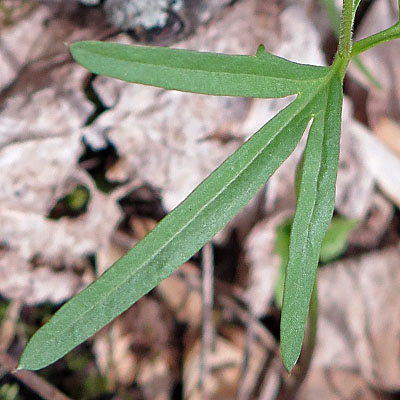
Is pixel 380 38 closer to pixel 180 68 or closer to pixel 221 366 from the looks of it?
pixel 180 68

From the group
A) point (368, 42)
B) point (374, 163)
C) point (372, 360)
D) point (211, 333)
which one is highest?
point (368, 42)

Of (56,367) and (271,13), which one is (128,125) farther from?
(56,367)

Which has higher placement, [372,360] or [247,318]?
[247,318]

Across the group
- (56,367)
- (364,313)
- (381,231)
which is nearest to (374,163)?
(381,231)

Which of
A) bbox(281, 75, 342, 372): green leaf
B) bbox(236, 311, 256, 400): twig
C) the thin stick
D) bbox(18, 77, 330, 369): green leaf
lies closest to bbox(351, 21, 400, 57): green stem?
bbox(281, 75, 342, 372): green leaf

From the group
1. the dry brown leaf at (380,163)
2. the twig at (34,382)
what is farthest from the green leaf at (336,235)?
the twig at (34,382)

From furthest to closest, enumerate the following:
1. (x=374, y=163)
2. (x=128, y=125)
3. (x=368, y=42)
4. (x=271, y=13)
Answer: (x=374, y=163)
(x=271, y=13)
(x=128, y=125)
(x=368, y=42)

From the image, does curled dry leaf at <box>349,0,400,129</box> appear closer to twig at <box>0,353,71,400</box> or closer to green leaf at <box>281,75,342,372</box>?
green leaf at <box>281,75,342,372</box>
